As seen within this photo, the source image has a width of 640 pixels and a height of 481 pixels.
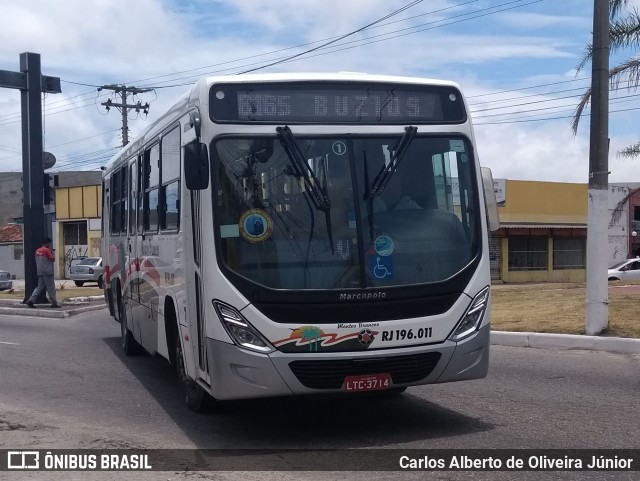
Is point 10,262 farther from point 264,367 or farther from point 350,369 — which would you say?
point 350,369

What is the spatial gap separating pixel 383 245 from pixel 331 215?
52 centimetres

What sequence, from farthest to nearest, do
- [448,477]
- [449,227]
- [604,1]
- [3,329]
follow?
[3,329] < [604,1] < [449,227] < [448,477]

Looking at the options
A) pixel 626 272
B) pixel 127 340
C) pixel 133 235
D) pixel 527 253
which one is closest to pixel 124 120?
pixel 527 253

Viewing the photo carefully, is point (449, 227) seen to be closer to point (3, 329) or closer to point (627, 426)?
point (627, 426)

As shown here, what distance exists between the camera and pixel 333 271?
7.38 metres

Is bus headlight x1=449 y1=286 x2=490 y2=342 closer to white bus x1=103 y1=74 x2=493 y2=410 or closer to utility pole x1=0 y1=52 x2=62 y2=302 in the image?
white bus x1=103 y1=74 x2=493 y2=410

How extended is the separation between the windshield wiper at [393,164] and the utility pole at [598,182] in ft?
21.9

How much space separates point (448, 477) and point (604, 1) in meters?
9.82

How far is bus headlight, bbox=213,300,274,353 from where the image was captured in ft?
23.6

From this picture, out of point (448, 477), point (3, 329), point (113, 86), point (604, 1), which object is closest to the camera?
point (448, 477)

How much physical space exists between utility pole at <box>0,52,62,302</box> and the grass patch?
12.1 m

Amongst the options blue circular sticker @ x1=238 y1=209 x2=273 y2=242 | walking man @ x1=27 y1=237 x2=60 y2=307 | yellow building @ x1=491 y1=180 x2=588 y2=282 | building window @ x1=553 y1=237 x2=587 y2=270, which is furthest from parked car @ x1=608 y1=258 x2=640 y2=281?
blue circular sticker @ x1=238 y1=209 x2=273 y2=242

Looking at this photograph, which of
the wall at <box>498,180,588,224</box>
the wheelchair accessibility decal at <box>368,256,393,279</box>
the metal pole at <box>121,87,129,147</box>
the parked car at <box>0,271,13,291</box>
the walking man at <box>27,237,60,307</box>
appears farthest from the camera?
the metal pole at <box>121,87,129,147</box>

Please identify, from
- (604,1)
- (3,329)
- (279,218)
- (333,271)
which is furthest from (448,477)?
(3,329)
